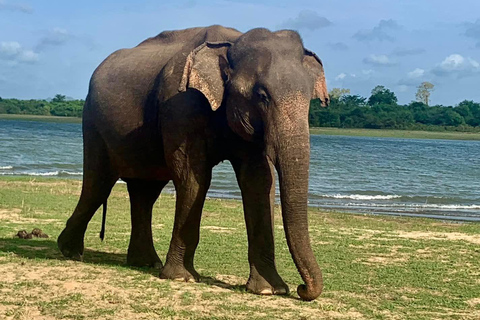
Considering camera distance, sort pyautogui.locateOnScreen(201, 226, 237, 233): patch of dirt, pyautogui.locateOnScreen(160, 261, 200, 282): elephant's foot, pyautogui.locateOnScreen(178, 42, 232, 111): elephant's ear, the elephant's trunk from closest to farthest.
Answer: the elephant's trunk
pyautogui.locateOnScreen(178, 42, 232, 111): elephant's ear
pyautogui.locateOnScreen(160, 261, 200, 282): elephant's foot
pyautogui.locateOnScreen(201, 226, 237, 233): patch of dirt

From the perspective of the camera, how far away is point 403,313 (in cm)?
739

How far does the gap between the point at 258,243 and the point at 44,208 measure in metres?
7.92

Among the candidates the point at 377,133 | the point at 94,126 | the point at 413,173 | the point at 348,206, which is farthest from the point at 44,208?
the point at 377,133

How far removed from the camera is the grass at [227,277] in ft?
23.2

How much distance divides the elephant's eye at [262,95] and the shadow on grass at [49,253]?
239 cm

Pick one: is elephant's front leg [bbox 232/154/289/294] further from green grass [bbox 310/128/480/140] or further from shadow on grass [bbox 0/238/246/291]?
green grass [bbox 310/128/480/140]

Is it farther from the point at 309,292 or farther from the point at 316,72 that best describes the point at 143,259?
the point at 316,72

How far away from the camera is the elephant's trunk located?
6996mm

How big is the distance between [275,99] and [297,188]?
0.85 meters

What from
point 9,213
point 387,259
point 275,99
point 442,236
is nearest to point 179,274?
point 275,99

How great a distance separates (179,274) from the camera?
8.33 meters

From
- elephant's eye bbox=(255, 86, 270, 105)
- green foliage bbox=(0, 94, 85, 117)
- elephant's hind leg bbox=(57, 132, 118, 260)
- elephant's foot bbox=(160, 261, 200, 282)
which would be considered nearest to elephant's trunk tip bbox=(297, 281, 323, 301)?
elephant's foot bbox=(160, 261, 200, 282)

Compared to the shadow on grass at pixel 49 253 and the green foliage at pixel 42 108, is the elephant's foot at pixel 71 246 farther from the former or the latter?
the green foliage at pixel 42 108

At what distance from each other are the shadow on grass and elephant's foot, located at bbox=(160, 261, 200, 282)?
0.85 ft
